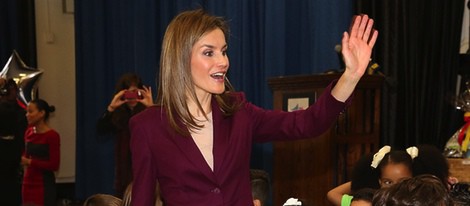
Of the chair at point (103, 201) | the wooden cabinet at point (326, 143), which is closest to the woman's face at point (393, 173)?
the wooden cabinet at point (326, 143)

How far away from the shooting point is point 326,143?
3607 millimetres

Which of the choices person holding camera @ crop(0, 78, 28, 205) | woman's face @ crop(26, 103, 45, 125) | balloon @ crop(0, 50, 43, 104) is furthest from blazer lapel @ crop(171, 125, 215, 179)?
balloon @ crop(0, 50, 43, 104)

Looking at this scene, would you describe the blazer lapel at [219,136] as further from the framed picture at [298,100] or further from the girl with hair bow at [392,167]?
the framed picture at [298,100]

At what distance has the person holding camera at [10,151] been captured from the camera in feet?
16.0

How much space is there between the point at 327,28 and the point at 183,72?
11.1 ft

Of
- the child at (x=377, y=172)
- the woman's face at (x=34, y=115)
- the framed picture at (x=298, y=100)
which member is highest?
the framed picture at (x=298, y=100)

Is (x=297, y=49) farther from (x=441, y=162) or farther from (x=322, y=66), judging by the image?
(x=441, y=162)

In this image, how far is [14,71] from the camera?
267 inches

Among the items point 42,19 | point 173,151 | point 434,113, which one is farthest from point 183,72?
point 42,19

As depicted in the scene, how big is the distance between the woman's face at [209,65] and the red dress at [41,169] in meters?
3.84

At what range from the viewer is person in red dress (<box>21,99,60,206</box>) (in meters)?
5.46

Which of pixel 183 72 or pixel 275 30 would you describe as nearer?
pixel 183 72

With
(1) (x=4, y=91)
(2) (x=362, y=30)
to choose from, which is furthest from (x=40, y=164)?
(2) (x=362, y=30)

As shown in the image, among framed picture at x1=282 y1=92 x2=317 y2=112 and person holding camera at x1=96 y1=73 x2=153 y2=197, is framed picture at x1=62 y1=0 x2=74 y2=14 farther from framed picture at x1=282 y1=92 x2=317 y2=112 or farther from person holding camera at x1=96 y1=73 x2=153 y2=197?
framed picture at x1=282 y1=92 x2=317 y2=112
